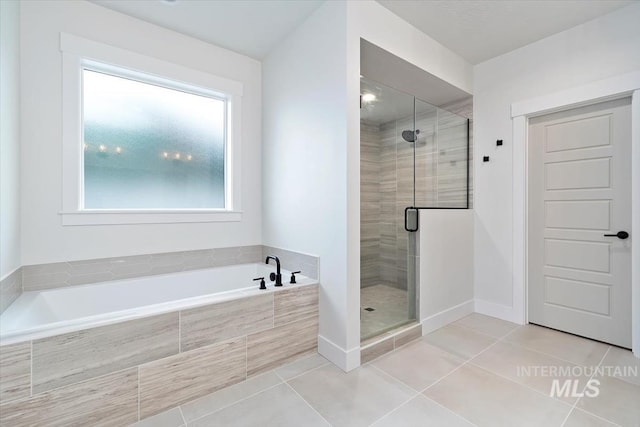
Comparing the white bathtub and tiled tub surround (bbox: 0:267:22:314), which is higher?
tiled tub surround (bbox: 0:267:22:314)

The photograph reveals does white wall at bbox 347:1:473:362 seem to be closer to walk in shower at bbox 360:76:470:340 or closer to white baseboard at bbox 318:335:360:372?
white baseboard at bbox 318:335:360:372

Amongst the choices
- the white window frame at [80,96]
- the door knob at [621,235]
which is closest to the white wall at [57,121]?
the white window frame at [80,96]

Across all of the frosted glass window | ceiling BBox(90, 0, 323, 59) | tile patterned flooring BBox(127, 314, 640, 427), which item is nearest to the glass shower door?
tile patterned flooring BBox(127, 314, 640, 427)

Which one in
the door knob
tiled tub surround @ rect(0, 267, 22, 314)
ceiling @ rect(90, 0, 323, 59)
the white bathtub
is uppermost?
ceiling @ rect(90, 0, 323, 59)

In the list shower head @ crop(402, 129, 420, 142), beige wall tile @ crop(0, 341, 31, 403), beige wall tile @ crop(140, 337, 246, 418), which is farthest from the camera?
shower head @ crop(402, 129, 420, 142)

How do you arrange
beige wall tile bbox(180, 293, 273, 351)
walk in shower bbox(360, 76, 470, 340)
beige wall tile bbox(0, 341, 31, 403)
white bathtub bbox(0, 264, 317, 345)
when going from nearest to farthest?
beige wall tile bbox(0, 341, 31, 403)
white bathtub bbox(0, 264, 317, 345)
beige wall tile bbox(180, 293, 273, 351)
walk in shower bbox(360, 76, 470, 340)

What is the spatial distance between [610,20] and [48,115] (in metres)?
4.48

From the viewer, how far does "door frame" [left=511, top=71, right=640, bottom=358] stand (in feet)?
7.18

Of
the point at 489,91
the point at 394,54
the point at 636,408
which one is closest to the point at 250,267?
the point at 394,54

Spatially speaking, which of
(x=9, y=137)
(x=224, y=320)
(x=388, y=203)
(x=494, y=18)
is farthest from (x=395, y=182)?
(x=9, y=137)

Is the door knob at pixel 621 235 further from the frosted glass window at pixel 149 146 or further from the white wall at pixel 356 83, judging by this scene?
the frosted glass window at pixel 149 146

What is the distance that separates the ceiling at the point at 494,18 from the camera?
7.18 ft

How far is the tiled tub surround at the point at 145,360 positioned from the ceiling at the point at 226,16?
2.22 metres

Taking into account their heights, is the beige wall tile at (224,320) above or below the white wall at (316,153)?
below
